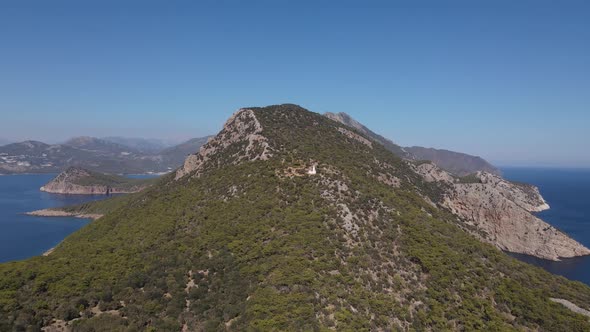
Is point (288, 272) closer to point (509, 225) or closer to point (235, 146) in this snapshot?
point (235, 146)

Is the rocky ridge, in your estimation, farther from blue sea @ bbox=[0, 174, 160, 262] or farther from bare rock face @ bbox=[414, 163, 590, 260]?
blue sea @ bbox=[0, 174, 160, 262]

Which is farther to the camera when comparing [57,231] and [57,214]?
[57,214]

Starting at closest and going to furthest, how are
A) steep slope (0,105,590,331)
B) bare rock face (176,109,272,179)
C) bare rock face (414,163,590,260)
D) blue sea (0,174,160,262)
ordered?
steep slope (0,105,590,331) → bare rock face (176,109,272,179) → bare rock face (414,163,590,260) → blue sea (0,174,160,262)

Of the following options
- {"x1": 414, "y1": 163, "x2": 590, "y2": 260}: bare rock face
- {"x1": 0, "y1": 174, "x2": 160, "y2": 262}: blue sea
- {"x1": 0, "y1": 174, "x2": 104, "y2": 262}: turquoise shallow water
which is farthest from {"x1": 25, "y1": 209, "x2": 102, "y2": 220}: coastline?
{"x1": 414, "y1": 163, "x2": 590, "y2": 260}: bare rock face

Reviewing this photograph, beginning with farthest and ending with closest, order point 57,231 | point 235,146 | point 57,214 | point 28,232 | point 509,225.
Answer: point 57,214 → point 57,231 → point 28,232 → point 509,225 → point 235,146

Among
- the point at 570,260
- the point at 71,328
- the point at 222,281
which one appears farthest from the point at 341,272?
the point at 570,260

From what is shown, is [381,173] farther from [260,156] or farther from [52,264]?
[52,264]

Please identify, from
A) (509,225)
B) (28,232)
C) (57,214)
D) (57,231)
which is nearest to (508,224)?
(509,225)
